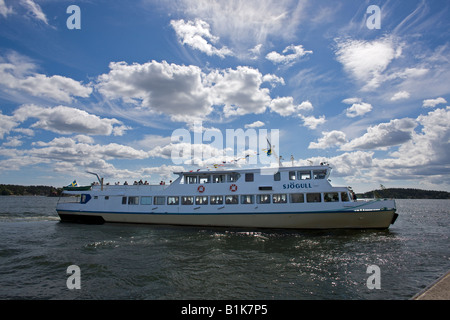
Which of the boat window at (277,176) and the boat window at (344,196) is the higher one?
the boat window at (277,176)

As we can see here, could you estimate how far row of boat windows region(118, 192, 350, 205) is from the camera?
21328 mm

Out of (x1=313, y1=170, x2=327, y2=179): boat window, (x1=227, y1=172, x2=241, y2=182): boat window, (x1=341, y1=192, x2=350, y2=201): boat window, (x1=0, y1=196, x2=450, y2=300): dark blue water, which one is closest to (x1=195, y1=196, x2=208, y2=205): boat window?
(x1=227, y1=172, x2=241, y2=182): boat window

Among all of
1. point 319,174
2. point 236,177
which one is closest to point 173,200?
point 236,177

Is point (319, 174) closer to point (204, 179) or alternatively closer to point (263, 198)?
point (263, 198)

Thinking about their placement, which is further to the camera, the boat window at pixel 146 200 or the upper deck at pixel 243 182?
the boat window at pixel 146 200

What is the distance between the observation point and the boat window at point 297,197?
21734 mm

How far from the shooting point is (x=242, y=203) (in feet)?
75.2

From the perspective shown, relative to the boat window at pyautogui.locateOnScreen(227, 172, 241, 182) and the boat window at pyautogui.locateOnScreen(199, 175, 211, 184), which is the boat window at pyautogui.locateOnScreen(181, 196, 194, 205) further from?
the boat window at pyautogui.locateOnScreen(227, 172, 241, 182)

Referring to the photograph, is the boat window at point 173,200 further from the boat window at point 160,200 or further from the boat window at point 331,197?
the boat window at point 331,197

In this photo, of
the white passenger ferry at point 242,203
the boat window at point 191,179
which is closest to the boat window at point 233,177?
the white passenger ferry at point 242,203

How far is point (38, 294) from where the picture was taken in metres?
9.47

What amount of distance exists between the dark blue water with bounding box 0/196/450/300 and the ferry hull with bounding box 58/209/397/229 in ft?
2.33
